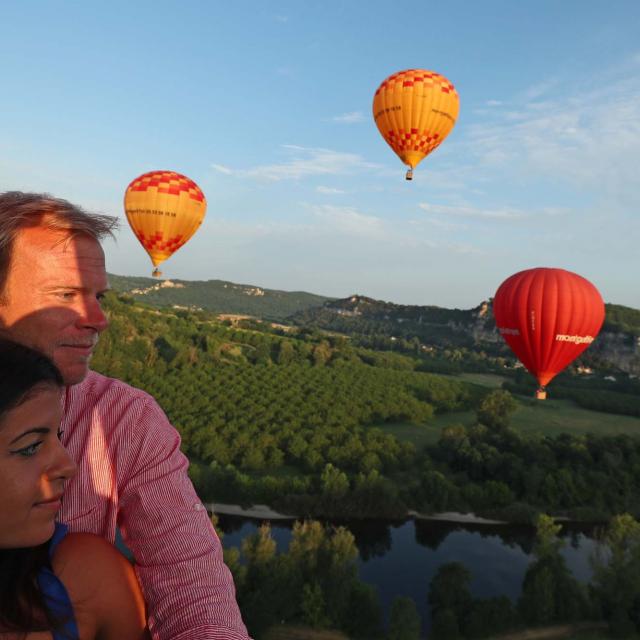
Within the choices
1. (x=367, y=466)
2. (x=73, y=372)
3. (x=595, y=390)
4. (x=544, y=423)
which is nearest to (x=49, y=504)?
(x=73, y=372)

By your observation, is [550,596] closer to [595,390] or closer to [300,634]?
[300,634]

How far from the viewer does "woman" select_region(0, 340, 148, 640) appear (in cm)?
153

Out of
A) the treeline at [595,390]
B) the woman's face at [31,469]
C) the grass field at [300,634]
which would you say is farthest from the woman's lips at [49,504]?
the treeline at [595,390]

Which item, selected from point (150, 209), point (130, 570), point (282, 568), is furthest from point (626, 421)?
point (130, 570)

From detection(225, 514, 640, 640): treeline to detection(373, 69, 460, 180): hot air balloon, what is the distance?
19.3 metres

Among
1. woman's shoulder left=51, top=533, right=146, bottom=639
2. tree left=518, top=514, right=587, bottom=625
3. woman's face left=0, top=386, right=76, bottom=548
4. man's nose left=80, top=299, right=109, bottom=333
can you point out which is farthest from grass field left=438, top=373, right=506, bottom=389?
woman's face left=0, top=386, right=76, bottom=548

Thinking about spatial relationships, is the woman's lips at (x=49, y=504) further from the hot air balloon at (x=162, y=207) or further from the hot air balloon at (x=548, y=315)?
the hot air balloon at (x=162, y=207)

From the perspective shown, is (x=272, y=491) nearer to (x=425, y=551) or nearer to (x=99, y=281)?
(x=425, y=551)

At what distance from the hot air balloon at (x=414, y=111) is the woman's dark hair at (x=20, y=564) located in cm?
2740

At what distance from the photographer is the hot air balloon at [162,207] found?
83.1 feet

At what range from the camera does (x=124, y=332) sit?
8275 centimetres

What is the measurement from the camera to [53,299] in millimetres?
2221

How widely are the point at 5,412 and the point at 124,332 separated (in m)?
86.2

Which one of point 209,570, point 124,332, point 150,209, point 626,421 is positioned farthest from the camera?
point 124,332
